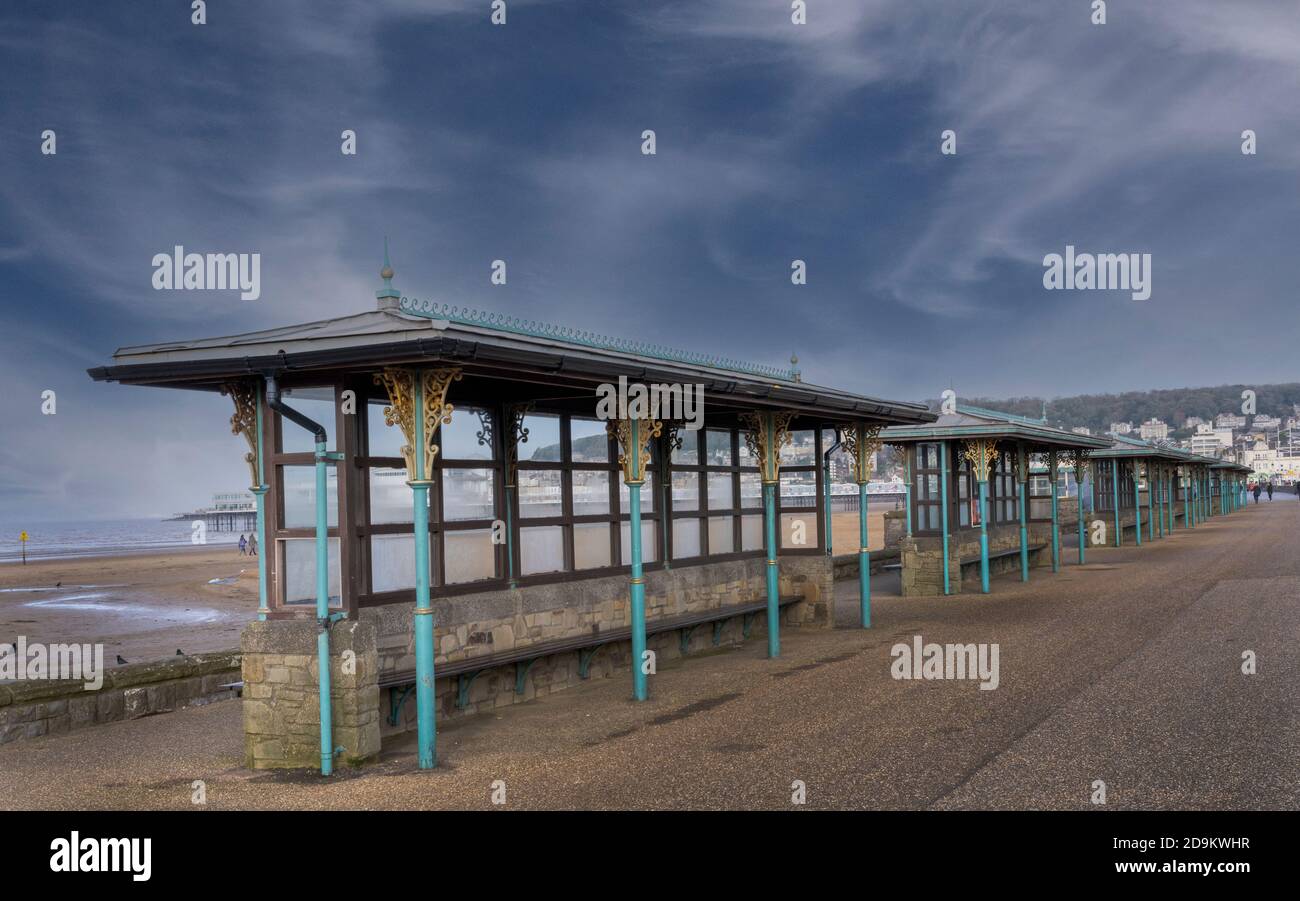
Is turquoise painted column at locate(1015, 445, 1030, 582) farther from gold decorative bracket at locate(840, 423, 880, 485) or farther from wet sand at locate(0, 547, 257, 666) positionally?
wet sand at locate(0, 547, 257, 666)

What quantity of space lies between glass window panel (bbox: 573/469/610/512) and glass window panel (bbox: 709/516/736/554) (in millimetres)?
2684

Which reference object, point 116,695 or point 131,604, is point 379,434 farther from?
point 131,604

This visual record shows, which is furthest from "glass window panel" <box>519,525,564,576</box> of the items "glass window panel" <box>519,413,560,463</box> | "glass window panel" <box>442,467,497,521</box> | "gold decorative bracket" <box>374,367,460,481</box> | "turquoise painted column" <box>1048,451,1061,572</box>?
"turquoise painted column" <box>1048,451,1061,572</box>

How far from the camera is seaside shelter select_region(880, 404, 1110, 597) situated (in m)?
20.0

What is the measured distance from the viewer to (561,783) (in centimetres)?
729

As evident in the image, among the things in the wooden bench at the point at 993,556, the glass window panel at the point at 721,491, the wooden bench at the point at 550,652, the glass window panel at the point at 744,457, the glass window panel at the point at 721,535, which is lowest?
the wooden bench at the point at 993,556

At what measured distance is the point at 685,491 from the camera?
14.1 metres

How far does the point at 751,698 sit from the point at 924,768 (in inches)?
122

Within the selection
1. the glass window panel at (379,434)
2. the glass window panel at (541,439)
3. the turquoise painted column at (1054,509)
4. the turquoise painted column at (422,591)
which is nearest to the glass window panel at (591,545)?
the glass window panel at (541,439)

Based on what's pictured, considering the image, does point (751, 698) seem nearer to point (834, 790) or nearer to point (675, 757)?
point (675, 757)

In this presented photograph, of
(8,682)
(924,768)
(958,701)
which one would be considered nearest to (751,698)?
(958,701)

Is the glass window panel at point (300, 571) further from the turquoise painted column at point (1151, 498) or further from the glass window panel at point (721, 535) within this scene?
the turquoise painted column at point (1151, 498)

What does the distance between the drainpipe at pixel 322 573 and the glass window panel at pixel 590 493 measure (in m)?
3.98

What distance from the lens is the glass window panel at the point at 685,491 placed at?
1391 cm
